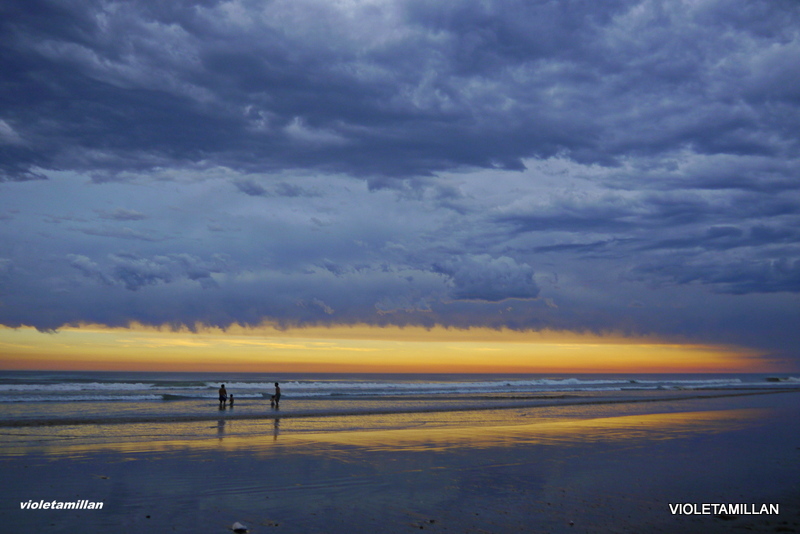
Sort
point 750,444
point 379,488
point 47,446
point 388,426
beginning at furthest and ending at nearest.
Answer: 1. point 388,426
2. point 750,444
3. point 47,446
4. point 379,488

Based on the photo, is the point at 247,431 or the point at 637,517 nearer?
the point at 637,517

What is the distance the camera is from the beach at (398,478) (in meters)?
10.4

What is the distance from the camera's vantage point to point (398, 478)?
14328mm

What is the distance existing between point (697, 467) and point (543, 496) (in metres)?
6.68

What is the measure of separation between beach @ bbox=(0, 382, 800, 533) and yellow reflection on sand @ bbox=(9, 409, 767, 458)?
0.13 meters

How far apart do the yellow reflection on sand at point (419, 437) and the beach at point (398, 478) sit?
5.1 inches

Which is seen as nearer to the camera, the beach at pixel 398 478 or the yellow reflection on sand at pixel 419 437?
the beach at pixel 398 478

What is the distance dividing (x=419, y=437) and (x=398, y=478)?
29.5ft

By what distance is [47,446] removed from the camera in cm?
1959

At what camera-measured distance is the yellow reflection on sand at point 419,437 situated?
1935 centimetres

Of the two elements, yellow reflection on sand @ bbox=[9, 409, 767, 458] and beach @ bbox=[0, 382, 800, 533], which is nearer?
beach @ bbox=[0, 382, 800, 533]

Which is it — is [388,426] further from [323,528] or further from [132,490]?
[323,528]

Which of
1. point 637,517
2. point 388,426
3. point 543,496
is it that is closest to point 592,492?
point 543,496

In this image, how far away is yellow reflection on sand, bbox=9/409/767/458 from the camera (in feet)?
63.5
